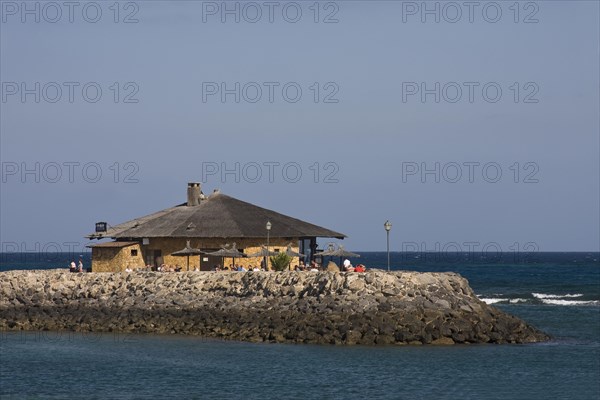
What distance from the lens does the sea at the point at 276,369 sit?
34.5 meters

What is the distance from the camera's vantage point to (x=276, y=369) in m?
37.8

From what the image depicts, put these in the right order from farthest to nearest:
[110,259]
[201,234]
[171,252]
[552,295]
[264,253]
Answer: [552,295] < [171,252] < [201,234] < [110,259] < [264,253]

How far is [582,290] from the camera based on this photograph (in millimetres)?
96375

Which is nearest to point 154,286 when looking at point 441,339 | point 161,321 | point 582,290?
point 161,321

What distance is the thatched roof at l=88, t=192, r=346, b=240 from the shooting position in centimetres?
5566

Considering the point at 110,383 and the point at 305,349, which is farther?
the point at 305,349

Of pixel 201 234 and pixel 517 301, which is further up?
pixel 201 234

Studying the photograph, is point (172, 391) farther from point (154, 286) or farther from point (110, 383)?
point (154, 286)

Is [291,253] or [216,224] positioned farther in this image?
[216,224]

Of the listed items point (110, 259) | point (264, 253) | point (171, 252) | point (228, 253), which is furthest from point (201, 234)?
point (110, 259)

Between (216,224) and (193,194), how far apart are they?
4.71m

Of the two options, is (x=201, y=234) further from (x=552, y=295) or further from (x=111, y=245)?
(x=552, y=295)

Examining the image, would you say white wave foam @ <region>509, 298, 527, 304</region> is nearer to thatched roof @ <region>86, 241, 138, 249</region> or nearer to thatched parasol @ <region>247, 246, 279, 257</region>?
thatched parasol @ <region>247, 246, 279, 257</region>

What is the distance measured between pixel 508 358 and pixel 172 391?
13.6 meters
